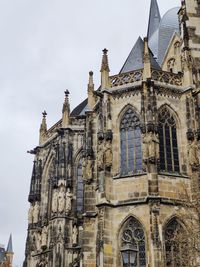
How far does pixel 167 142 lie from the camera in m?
19.4

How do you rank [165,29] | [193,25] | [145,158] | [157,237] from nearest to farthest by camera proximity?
1. [157,237]
2. [145,158]
3. [193,25]
4. [165,29]

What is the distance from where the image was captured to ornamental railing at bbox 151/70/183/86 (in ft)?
66.6

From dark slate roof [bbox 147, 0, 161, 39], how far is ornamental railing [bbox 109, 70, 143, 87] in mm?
13799

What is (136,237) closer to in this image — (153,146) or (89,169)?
(153,146)

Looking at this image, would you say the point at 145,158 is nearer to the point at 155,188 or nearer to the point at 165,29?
the point at 155,188

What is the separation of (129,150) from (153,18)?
19747 mm

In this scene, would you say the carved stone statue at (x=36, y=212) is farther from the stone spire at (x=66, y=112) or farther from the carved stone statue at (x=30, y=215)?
the stone spire at (x=66, y=112)

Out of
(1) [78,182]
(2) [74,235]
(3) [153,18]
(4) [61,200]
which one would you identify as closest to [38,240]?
(2) [74,235]

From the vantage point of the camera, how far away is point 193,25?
78.7 ft

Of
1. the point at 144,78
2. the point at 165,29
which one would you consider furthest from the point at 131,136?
the point at 165,29

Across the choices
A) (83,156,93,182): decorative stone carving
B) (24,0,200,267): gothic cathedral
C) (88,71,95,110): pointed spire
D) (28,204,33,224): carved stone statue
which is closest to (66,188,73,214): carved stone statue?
(24,0,200,267): gothic cathedral

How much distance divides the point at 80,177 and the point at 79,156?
1185 millimetres

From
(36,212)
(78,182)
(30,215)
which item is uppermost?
(78,182)

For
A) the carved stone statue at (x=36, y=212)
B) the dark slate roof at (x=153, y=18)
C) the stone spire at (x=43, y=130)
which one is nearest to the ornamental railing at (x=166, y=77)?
the stone spire at (x=43, y=130)
